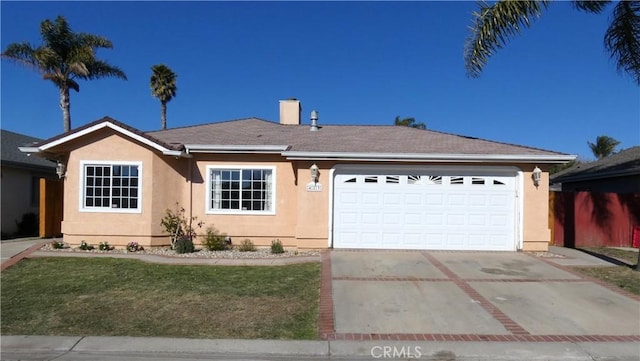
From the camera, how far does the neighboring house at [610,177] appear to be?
1859 centimetres

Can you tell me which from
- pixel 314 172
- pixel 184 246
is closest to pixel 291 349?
pixel 184 246

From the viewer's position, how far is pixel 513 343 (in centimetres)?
645

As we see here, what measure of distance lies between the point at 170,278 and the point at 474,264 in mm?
6842

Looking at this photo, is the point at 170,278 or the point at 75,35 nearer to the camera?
the point at 170,278

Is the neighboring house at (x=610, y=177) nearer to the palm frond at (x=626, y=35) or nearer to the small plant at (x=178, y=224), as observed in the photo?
the palm frond at (x=626, y=35)

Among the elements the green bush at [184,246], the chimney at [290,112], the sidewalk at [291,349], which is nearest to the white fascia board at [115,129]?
the green bush at [184,246]

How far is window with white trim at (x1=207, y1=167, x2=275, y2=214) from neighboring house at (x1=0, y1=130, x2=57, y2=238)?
7908 millimetres

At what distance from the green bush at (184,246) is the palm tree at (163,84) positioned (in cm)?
2376

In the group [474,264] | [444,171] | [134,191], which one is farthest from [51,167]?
[474,264]

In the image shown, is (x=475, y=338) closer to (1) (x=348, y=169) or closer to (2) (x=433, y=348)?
(2) (x=433, y=348)

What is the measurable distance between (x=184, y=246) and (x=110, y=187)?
9.09ft

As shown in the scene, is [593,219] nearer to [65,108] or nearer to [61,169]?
[61,169]

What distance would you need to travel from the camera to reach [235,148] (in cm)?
1412

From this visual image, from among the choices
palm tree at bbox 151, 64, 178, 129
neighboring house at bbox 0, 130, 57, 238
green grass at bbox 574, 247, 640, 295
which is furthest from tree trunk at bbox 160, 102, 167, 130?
green grass at bbox 574, 247, 640, 295
